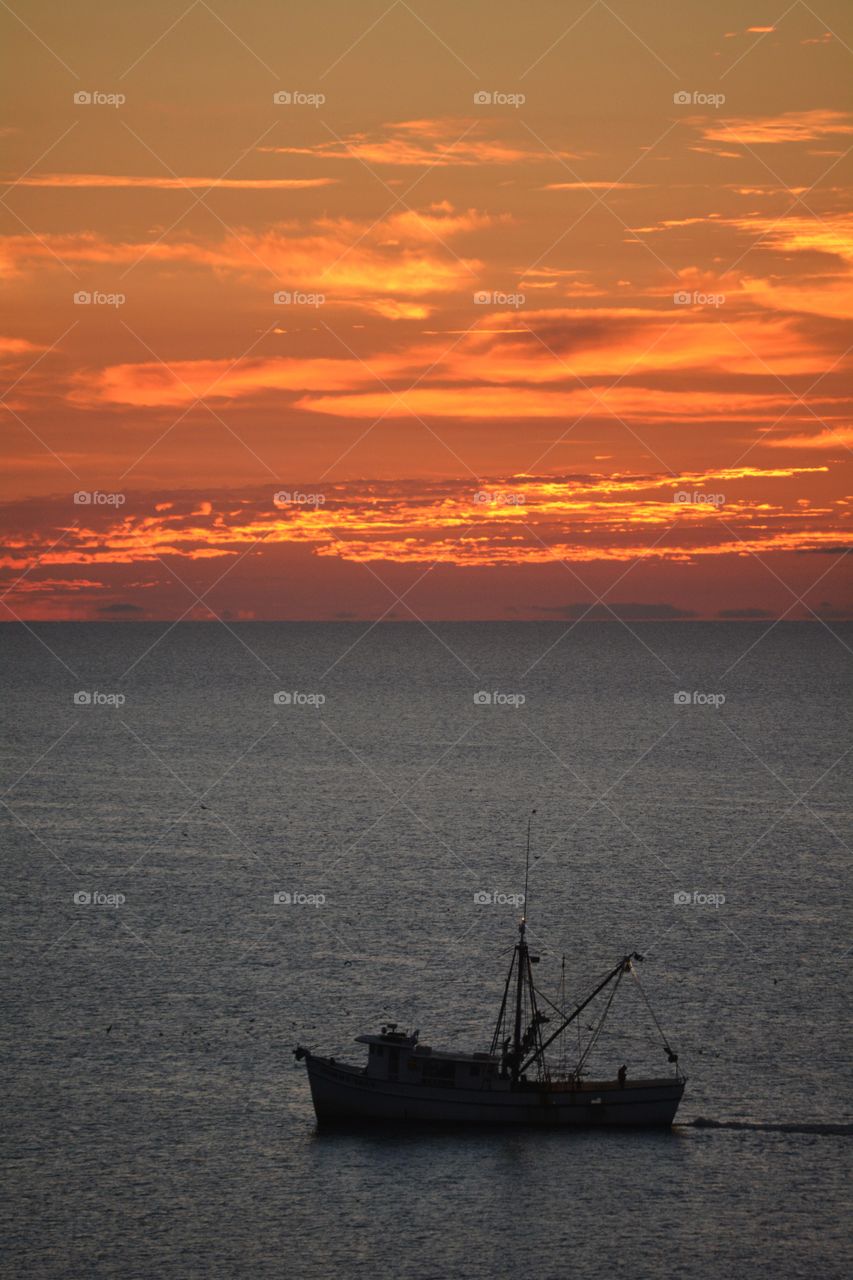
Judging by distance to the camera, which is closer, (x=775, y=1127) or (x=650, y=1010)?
(x=775, y=1127)

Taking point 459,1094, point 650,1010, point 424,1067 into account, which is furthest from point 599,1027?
point 424,1067

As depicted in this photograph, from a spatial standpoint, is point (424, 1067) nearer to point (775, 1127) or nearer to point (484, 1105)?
point (484, 1105)

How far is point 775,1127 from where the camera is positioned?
86438 mm

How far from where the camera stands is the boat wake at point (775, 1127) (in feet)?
282

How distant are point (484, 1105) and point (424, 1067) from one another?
3.65m

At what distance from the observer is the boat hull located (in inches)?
3435

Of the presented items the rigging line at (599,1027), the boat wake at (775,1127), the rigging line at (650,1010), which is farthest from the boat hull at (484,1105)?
the rigging line at (650,1010)

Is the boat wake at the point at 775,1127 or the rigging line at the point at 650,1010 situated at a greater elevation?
the rigging line at the point at 650,1010

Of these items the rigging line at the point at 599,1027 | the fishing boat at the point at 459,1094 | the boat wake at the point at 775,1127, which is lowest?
the boat wake at the point at 775,1127

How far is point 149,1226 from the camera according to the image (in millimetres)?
74875

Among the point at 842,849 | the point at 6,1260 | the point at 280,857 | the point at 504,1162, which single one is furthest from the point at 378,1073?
the point at 842,849

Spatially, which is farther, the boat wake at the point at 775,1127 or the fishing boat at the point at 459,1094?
the fishing boat at the point at 459,1094

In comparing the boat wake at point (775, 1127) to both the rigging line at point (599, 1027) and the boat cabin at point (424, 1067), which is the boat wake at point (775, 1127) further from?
the boat cabin at point (424, 1067)

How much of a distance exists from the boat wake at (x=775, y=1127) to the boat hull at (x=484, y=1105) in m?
1.69
